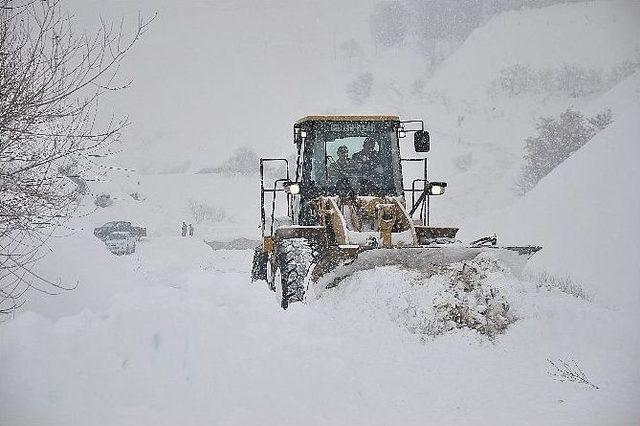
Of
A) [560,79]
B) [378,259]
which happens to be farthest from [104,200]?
[560,79]

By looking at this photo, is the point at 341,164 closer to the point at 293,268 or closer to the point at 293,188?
the point at 293,188

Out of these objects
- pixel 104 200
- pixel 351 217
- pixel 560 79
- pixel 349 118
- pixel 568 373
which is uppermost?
pixel 560 79

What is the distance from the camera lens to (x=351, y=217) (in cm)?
721

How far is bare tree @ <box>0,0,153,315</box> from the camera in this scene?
15.2 ft

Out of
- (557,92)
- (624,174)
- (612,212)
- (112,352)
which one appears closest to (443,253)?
(112,352)

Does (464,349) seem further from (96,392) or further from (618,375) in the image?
(96,392)

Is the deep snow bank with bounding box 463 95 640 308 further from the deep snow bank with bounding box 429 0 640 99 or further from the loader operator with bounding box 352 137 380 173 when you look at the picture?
the deep snow bank with bounding box 429 0 640 99

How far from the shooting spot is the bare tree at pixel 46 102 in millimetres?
4629

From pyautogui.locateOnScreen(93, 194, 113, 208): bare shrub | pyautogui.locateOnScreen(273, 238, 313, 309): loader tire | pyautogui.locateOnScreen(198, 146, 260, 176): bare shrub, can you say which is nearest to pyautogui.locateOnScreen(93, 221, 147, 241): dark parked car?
pyautogui.locateOnScreen(93, 194, 113, 208): bare shrub

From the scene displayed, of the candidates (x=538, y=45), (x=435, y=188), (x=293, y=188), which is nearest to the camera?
(x=293, y=188)

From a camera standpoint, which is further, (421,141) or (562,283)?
(562,283)

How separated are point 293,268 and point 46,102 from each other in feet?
9.69

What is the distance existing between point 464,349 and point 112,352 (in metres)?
3.12

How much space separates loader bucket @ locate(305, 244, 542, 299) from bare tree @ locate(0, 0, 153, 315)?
2.40 m
